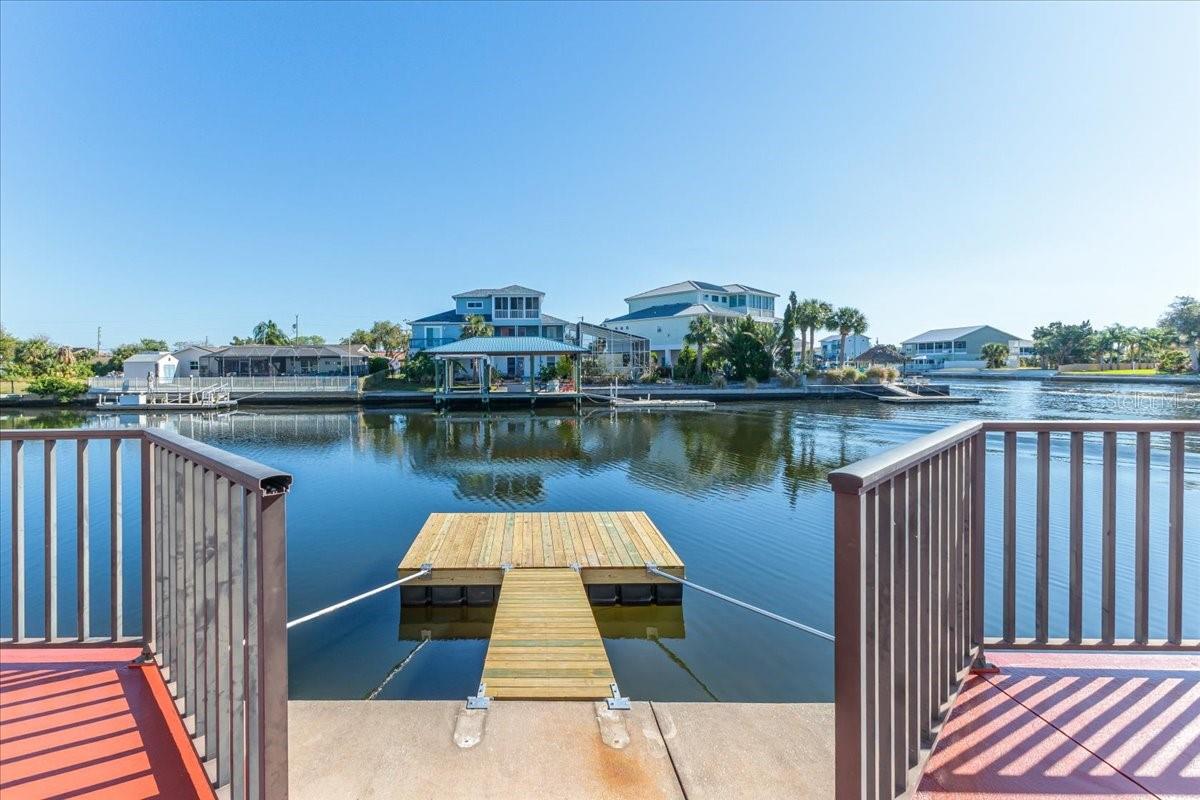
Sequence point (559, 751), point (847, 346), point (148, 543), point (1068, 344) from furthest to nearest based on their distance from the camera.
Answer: point (847, 346), point (1068, 344), point (148, 543), point (559, 751)

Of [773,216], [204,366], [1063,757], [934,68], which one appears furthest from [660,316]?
[1063,757]

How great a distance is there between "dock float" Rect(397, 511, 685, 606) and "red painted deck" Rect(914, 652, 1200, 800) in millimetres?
3420

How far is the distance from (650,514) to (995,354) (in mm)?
66848

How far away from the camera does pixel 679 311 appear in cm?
4441

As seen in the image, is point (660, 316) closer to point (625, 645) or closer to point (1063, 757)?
point (625, 645)

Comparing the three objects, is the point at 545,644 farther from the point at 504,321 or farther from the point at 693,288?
the point at 693,288

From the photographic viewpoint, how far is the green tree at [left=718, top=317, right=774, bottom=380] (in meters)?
36.2

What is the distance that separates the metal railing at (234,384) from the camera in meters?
32.1

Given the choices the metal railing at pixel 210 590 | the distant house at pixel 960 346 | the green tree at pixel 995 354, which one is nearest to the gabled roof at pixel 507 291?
the metal railing at pixel 210 590

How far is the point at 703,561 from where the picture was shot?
6.86 meters

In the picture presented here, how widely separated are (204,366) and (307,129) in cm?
2605

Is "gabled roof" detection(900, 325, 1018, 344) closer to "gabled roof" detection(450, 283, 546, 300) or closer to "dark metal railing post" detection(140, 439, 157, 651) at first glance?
"gabled roof" detection(450, 283, 546, 300)

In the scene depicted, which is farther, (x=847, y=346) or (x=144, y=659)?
(x=847, y=346)

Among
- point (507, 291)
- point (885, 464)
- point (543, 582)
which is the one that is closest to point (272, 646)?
point (885, 464)
